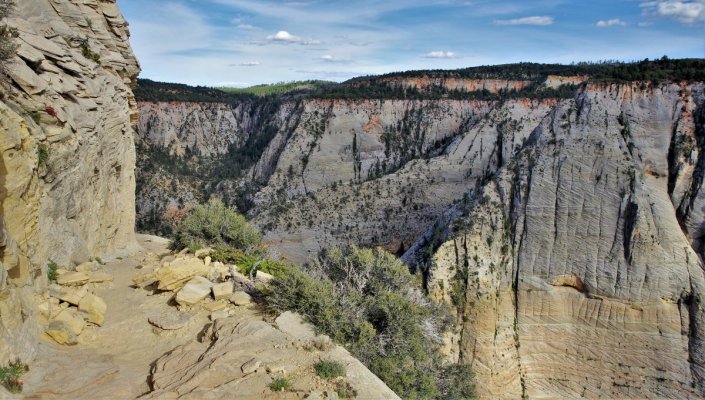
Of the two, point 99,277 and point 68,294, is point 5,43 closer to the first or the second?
point 68,294

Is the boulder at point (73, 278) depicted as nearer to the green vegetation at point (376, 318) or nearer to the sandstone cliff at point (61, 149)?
the sandstone cliff at point (61, 149)

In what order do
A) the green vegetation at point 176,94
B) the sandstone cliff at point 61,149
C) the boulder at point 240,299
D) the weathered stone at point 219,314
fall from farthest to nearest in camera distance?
the green vegetation at point 176,94, the boulder at point 240,299, the weathered stone at point 219,314, the sandstone cliff at point 61,149

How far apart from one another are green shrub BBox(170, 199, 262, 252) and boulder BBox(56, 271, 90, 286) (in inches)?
170

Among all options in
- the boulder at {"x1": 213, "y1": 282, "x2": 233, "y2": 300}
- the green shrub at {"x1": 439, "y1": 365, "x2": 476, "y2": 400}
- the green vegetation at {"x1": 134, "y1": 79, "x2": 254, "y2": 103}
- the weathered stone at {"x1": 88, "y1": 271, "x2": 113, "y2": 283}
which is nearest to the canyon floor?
the boulder at {"x1": 213, "y1": 282, "x2": 233, "y2": 300}

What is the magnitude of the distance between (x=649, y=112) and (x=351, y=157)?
149 ft

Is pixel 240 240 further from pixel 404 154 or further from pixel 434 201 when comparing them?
pixel 404 154

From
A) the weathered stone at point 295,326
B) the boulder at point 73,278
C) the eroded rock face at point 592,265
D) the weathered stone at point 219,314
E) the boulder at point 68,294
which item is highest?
the boulder at point 68,294

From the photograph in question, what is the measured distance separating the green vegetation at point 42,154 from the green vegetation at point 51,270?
2.39 meters

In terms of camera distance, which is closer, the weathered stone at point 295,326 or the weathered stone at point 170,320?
the weathered stone at point 295,326

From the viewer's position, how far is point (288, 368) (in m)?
7.94

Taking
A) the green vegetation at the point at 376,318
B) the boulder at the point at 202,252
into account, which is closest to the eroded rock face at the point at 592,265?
the boulder at the point at 202,252

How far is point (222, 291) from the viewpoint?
10.8 m

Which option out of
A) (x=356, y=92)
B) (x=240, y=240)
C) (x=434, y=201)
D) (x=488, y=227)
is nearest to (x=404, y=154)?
(x=356, y=92)

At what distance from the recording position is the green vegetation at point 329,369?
25.3 ft
